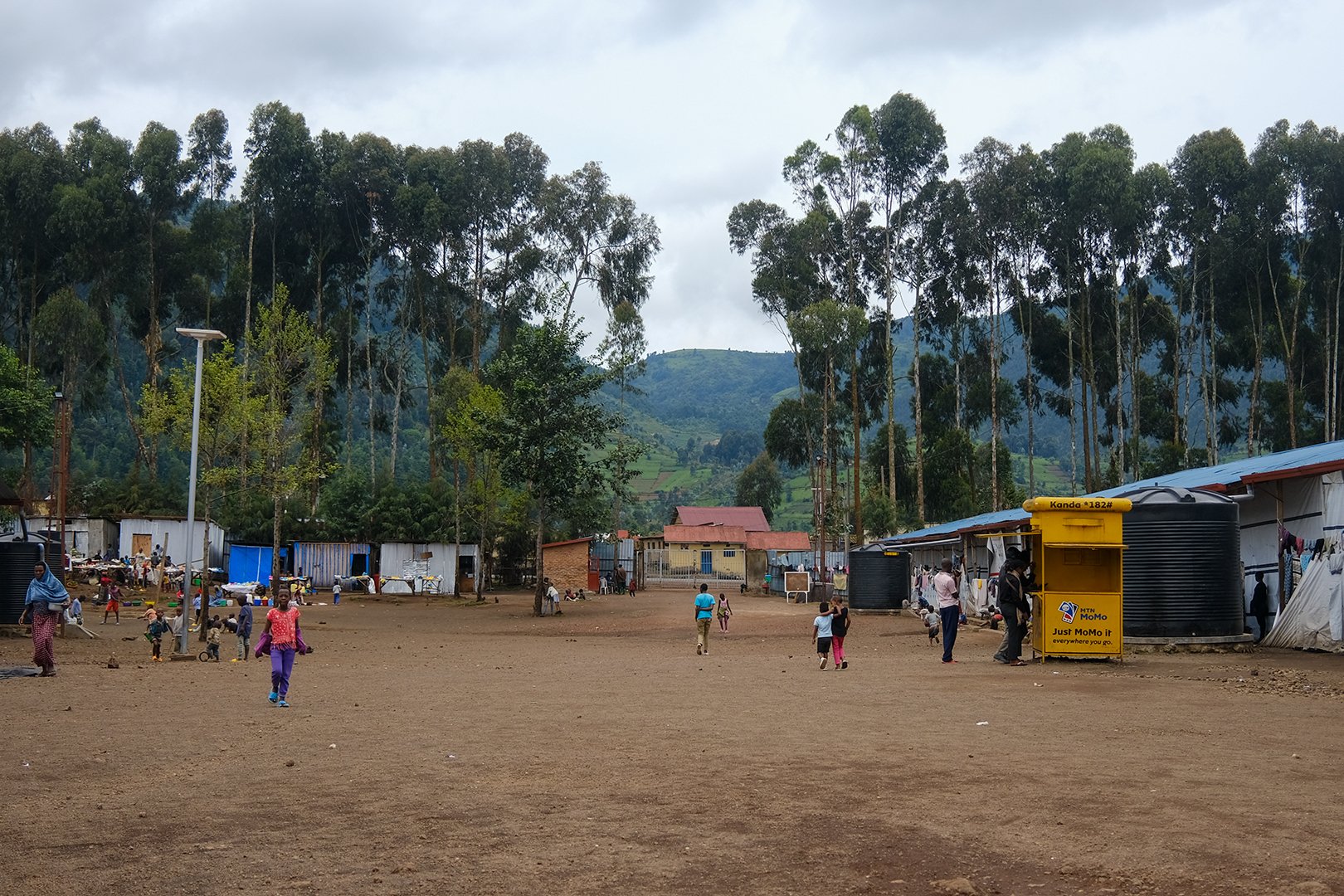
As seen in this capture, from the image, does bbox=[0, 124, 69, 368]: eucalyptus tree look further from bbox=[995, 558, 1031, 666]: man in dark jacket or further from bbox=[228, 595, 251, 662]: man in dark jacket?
bbox=[995, 558, 1031, 666]: man in dark jacket

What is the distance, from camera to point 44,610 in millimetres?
16516

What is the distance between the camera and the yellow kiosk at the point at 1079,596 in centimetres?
1805

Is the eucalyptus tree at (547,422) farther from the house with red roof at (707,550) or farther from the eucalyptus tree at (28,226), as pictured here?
the house with red roof at (707,550)

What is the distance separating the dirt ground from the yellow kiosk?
5.72 ft

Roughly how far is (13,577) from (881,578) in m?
25.7

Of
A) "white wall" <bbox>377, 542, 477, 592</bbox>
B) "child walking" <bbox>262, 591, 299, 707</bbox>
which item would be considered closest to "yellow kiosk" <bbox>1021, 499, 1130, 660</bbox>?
"child walking" <bbox>262, 591, 299, 707</bbox>

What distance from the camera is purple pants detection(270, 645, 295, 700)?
13.2m

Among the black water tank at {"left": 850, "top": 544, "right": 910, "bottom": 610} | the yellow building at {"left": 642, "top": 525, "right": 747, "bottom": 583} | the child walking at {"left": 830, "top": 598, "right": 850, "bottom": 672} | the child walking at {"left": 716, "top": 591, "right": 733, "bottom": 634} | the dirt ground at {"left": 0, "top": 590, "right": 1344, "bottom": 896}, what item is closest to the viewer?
the dirt ground at {"left": 0, "top": 590, "right": 1344, "bottom": 896}

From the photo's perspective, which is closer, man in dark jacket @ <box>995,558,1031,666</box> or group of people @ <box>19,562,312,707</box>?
group of people @ <box>19,562,312,707</box>

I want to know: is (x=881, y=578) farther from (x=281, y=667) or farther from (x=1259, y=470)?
(x=281, y=667)

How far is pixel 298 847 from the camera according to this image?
6.48 m

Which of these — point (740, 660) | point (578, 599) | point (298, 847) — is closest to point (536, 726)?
point (298, 847)

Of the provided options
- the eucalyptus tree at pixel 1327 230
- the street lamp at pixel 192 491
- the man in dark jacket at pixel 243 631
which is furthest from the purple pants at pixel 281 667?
the eucalyptus tree at pixel 1327 230

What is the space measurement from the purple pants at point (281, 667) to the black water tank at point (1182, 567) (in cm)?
1343
